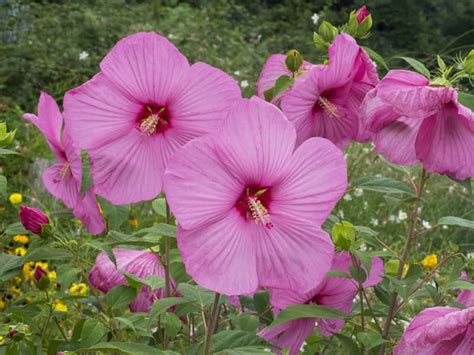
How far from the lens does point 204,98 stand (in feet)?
2.82

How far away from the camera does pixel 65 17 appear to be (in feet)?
21.9

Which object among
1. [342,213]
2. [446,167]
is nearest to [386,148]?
[446,167]

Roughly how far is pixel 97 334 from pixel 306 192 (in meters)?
0.35

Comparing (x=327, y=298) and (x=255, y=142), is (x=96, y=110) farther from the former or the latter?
(x=327, y=298)

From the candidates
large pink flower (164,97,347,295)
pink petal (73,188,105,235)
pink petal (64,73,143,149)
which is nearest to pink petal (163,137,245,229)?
large pink flower (164,97,347,295)

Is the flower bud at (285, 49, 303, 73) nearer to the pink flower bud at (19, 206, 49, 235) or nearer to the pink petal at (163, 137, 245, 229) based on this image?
the pink petal at (163, 137, 245, 229)

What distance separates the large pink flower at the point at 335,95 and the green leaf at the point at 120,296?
0.27 m

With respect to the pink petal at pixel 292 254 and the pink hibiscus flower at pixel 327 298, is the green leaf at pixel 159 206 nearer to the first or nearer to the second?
the pink hibiscus flower at pixel 327 298

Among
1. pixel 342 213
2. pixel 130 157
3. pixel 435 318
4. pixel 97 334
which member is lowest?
pixel 342 213

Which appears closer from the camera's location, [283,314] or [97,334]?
[283,314]

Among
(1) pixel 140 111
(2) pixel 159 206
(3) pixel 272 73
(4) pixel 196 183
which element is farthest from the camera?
(2) pixel 159 206

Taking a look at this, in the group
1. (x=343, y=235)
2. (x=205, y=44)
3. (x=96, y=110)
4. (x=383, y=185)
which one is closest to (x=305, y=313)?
(x=343, y=235)

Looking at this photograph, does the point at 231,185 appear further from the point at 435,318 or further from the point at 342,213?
the point at 342,213

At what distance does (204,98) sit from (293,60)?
142 mm
